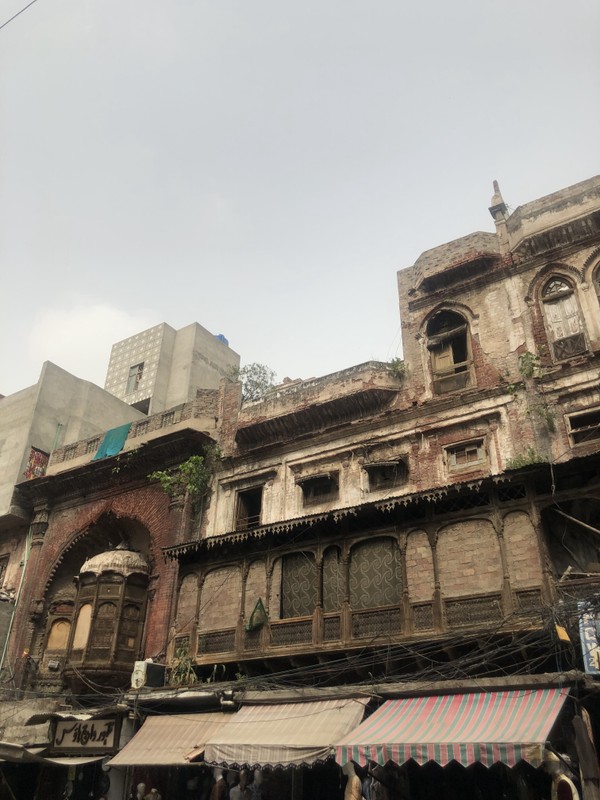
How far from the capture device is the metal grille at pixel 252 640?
15.3 metres

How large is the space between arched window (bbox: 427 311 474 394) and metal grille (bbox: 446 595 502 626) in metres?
6.17

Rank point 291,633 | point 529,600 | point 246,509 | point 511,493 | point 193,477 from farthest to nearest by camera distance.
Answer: point 193,477 → point 246,509 → point 291,633 → point 511,493 → point 529,600

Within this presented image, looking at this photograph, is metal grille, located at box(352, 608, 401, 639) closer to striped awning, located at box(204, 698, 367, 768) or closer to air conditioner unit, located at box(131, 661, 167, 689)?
striped awning, located at box(204, 698, 367, 768)

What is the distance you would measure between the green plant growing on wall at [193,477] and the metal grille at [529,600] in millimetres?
10668

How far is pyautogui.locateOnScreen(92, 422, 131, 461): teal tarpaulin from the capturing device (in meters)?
23.9

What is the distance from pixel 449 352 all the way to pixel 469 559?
6.62 metres

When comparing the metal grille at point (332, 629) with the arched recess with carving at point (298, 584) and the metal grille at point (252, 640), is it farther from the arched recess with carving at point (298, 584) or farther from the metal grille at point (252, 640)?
the metal grille at point (252, 640)

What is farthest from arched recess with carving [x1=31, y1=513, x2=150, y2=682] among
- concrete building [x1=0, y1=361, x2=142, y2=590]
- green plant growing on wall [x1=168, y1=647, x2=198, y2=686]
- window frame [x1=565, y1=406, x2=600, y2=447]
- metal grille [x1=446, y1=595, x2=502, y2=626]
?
window frame [x1=565, y1=406, x2=600, y2=447]

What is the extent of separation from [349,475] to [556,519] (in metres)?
5.77

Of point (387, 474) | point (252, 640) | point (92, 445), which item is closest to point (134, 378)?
point (92, 445)

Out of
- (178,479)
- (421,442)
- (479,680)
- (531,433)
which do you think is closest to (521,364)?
(531,433)

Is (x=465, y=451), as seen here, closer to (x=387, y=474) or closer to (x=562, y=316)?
(x=387, y=474)

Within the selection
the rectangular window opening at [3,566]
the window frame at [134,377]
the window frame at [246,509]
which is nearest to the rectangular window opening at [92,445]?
the rectangular window opening at [3,566]

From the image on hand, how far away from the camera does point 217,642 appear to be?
15.9m
